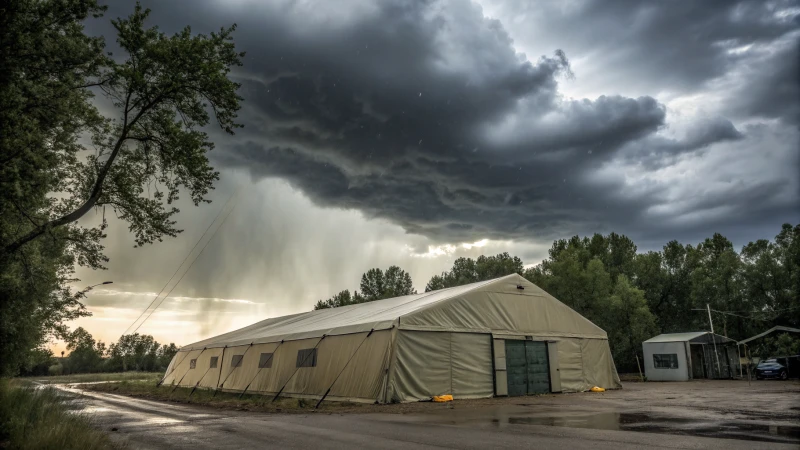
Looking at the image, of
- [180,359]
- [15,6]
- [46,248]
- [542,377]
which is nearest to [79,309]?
[46,248]

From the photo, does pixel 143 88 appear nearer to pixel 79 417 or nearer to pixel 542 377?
pixel 79 417

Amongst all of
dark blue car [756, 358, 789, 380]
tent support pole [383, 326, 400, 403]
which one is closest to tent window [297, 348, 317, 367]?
tent support pole [383, 326, 400, 403]

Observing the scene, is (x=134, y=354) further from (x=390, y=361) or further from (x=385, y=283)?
(x=390, y=361)

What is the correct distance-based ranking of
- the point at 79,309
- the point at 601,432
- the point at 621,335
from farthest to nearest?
1. the point at 621,335
2. the point at 79,309
3. the point at 601,432

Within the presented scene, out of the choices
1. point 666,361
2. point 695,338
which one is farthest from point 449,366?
point 695,338

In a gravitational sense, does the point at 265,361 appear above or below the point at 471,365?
above

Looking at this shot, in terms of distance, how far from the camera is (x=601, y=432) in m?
9.30

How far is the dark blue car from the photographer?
108 ft

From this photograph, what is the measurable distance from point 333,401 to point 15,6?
1462 centimetres

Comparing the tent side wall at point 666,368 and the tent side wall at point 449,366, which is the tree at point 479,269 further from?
the tent side wall at point 449,366

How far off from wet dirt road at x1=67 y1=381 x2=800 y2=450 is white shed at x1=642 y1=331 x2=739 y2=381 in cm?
2329

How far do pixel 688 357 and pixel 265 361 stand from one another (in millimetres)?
29958

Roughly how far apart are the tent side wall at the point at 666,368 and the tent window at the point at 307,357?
28.5 m

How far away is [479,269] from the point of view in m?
76.8
